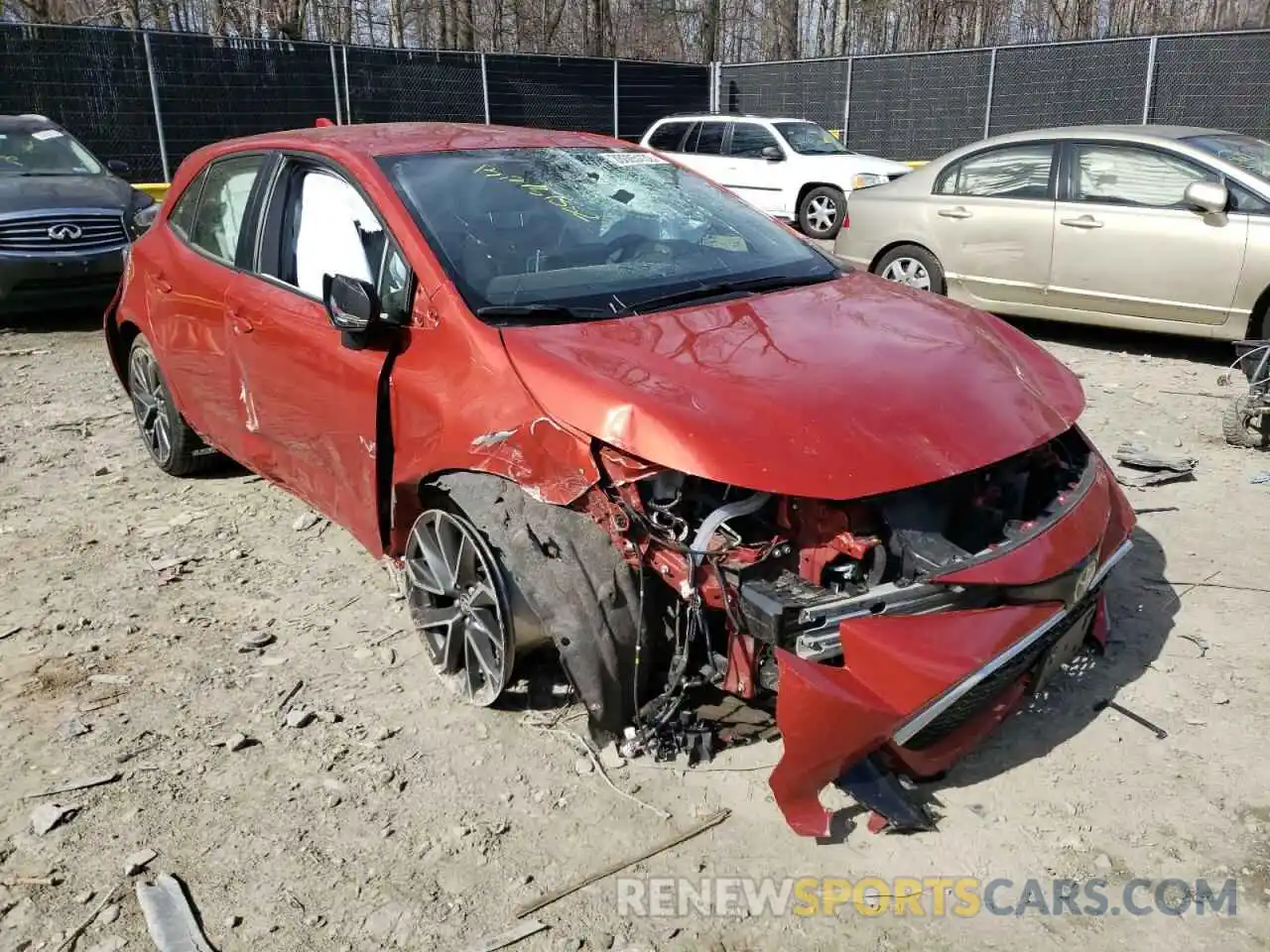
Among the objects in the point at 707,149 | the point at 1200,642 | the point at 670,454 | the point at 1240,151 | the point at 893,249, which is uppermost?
the point at 1240,151

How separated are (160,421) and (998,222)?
596 centimetres

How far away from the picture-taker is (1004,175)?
8.08 metres

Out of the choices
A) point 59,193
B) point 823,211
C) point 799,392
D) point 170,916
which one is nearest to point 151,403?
point 170,916

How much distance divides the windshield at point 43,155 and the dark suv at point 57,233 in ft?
0.04

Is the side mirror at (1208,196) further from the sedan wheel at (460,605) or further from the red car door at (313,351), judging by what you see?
the sedan wheel at (460,605)

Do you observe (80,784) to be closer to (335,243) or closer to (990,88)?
(335,243)

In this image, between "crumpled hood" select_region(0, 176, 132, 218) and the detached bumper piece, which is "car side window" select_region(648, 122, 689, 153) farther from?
the detached bumper piece

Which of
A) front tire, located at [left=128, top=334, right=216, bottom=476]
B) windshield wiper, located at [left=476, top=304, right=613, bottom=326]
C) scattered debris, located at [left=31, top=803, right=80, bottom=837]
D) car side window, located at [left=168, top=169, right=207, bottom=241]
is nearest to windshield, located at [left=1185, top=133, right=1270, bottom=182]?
windshield wiper, located at [left=476, top=304, right=613, bottom=326]

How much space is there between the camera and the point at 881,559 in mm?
Answer: 2789

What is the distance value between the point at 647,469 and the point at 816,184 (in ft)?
41.2

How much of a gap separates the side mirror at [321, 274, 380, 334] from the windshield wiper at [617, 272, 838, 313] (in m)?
0.79

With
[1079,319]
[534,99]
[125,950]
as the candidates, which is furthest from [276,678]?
[534,99]

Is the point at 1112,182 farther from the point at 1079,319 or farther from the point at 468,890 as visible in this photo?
the point at 468,890

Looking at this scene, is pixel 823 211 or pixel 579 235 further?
pixel 823 211
